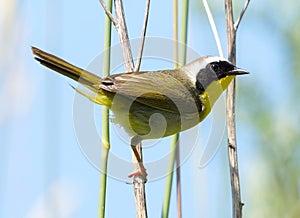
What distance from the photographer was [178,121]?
1976 mm


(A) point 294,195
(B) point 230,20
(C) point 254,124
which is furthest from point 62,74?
(C) point 254,124

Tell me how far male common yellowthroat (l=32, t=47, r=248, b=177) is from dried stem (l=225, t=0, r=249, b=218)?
4.3 inches

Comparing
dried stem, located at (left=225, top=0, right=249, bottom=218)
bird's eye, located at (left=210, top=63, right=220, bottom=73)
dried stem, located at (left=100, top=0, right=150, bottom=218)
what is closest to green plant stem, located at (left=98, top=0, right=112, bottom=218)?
dried stem, located at (left=100, top=0, right=150, bottom=218)

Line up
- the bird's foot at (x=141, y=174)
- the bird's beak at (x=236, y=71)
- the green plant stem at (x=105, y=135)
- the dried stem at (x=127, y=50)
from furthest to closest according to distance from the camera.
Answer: the bird's beak at (x=236, y=71)
the bird's foot at (x=141, y=174)
the dried stem at (x=127, y=50)
the green plant stem at (x=105, y=135)

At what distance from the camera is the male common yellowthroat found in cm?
189

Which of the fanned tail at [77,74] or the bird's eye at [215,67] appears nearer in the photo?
Result: the fanned tail at [77,74]

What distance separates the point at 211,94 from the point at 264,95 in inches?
11.7

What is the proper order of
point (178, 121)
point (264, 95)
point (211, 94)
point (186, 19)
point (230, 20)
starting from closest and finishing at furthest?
point (186, 19) → point (230, 20) → point (178, 121) → point (211, 94) → point (264, 95)

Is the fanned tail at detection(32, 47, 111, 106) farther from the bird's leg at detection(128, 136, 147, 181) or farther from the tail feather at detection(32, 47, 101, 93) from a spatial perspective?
the bird's leg at detection(128, 136, 147, 181)

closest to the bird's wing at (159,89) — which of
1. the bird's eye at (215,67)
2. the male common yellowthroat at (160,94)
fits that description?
the male common yellowthroat at (160,94)

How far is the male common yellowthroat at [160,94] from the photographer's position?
1886 mm

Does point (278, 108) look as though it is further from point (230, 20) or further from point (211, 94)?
point (230, 20)

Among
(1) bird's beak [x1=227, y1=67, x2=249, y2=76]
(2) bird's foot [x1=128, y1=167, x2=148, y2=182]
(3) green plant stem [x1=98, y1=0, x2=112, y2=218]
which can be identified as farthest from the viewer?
(1) bird's beak [x1=227, y1=67, x2=249, y2=76]

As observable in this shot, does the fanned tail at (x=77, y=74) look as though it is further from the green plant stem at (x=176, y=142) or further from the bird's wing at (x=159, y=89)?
the green plant stem at (x=176, y=142)
